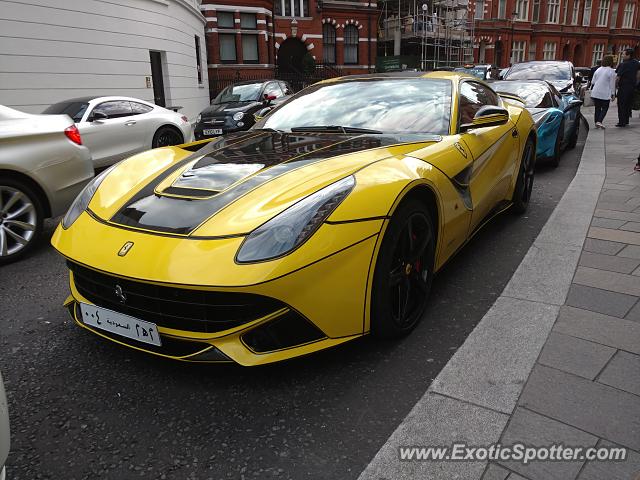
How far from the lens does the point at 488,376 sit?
236 cm

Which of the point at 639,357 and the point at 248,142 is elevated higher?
the point at 248,142

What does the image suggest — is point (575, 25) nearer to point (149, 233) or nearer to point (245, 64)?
point (245, 64)

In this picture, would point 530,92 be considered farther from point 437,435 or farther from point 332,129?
point 437,435

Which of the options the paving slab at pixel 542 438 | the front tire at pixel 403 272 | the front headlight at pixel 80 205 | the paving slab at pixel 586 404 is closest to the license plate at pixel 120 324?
the front headlight at pixel 80 205

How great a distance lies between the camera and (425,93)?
3.65m

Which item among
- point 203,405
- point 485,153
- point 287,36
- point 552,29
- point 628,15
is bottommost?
point 203,405

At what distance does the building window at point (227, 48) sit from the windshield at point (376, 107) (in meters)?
30.1

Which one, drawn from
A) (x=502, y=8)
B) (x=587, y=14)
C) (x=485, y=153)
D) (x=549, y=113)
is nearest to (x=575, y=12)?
(x=587, y=14)

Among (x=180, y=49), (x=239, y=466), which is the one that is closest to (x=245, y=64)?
(x=180, y=49)

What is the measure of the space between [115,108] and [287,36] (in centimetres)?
3015

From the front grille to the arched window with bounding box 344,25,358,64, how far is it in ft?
130

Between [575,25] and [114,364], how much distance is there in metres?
63.2

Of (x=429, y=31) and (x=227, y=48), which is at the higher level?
(x=429, y=31)

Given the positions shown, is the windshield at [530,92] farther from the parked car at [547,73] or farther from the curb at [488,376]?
the curb at [488,376]
